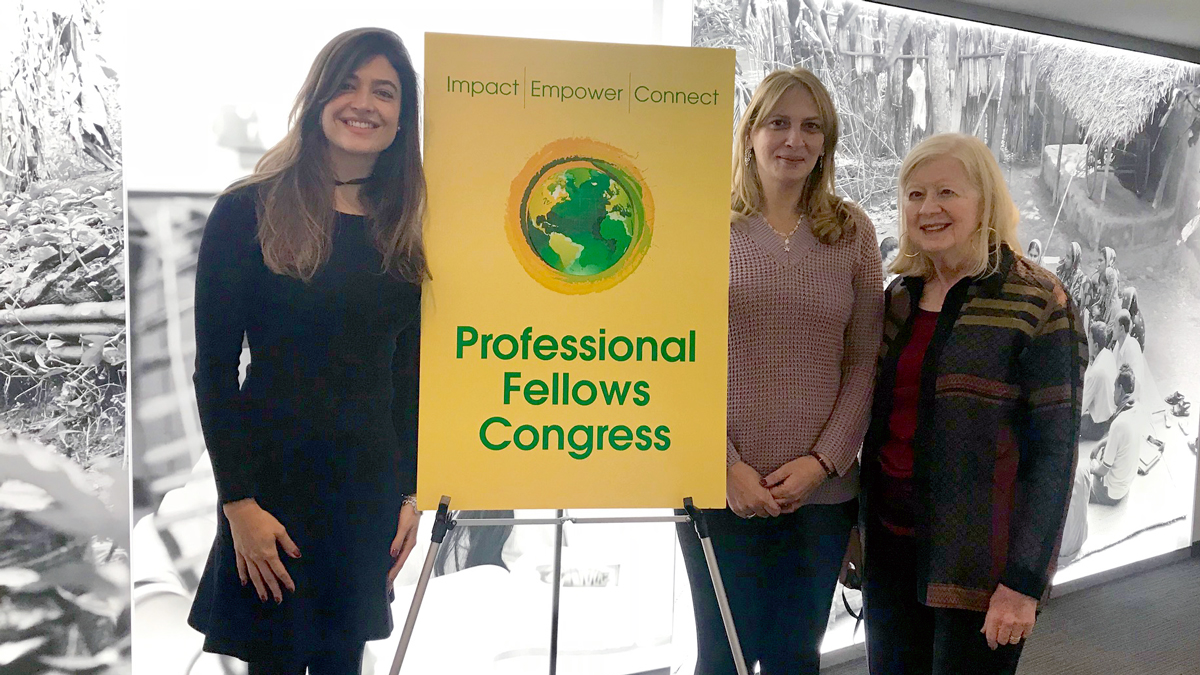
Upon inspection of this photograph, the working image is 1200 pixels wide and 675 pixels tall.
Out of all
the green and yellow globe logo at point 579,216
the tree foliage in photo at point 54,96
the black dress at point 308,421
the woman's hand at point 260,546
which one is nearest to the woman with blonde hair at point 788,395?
the green and yellow globe logo at point 579,216

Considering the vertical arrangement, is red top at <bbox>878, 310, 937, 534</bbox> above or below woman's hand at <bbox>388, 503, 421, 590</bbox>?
above

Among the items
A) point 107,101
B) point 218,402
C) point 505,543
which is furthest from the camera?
point 505,543

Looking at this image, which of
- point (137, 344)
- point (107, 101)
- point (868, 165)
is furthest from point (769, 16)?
point (137, 344)

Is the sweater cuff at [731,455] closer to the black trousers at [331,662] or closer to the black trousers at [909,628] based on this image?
the black trousers at [909,628]

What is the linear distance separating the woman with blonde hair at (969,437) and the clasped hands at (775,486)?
18cm

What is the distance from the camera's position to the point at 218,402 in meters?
1.38

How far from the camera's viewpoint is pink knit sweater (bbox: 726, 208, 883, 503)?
1532 millimetres

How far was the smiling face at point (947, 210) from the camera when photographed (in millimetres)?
1548

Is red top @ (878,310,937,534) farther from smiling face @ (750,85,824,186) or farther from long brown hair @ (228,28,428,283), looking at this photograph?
long brown hair @ (228,28,428,283)

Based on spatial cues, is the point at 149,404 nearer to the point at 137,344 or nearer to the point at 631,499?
the point at 137,344

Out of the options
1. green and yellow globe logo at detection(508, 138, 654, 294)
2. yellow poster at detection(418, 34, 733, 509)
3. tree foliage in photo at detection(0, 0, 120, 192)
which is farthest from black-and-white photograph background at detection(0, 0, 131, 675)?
green and yellow globe logo at detection(508, 138, 654, 294)

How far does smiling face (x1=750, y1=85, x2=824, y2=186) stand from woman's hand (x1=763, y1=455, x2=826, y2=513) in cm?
56

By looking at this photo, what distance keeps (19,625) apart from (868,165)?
2730 millimetres

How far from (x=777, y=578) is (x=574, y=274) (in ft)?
2.38
